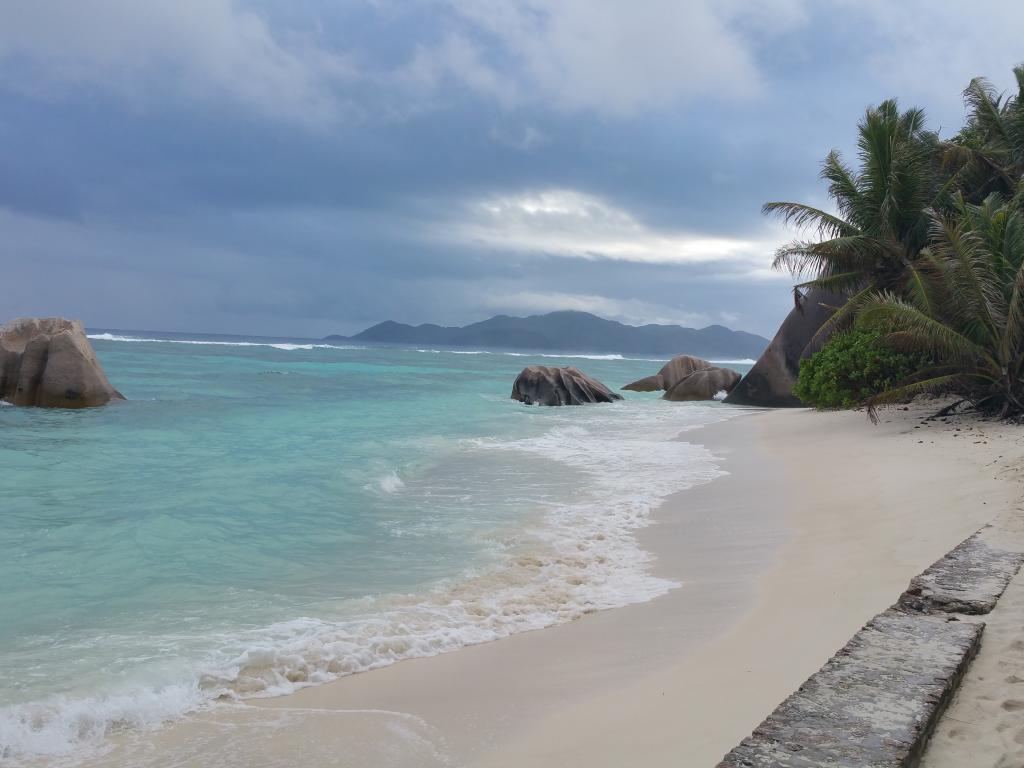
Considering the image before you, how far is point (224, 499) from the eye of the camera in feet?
31.4

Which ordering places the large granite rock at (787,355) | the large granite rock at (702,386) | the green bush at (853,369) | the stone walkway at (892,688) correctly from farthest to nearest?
the large granite rock at (702,386) < the large granite rock at (787,355) < the green bush at (853,369) < the stone walkway at (892,688)

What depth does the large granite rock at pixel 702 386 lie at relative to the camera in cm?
2883

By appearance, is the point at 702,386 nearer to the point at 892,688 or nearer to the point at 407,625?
the point at 407,625

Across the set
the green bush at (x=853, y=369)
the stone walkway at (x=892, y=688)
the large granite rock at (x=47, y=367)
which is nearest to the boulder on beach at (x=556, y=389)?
the green bush at (x=853, y=369)

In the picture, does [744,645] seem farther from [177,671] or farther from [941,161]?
[941,161]

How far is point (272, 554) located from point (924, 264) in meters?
15.9

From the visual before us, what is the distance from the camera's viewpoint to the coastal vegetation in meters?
13.3

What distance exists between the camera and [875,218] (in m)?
→ 20.4

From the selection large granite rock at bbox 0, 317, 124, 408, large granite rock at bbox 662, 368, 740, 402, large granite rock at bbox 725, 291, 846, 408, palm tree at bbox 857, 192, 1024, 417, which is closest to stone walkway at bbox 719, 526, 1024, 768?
palm tree at bbox 857, 192, 1024, 417

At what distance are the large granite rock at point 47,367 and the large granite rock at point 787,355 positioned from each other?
20049 mm

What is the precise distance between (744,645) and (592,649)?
0.93 metres

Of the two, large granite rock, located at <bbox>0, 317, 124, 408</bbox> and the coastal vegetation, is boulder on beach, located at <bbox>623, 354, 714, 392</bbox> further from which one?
large granite rock, located at <bbox>0, 317, 124, 408</bbox>

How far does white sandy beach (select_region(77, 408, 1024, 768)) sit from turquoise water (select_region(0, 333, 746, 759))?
1.05 feet

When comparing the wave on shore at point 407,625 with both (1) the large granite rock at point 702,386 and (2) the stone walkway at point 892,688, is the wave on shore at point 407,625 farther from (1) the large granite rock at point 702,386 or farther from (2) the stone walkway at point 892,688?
(1) the large granite rock at point 702,386
